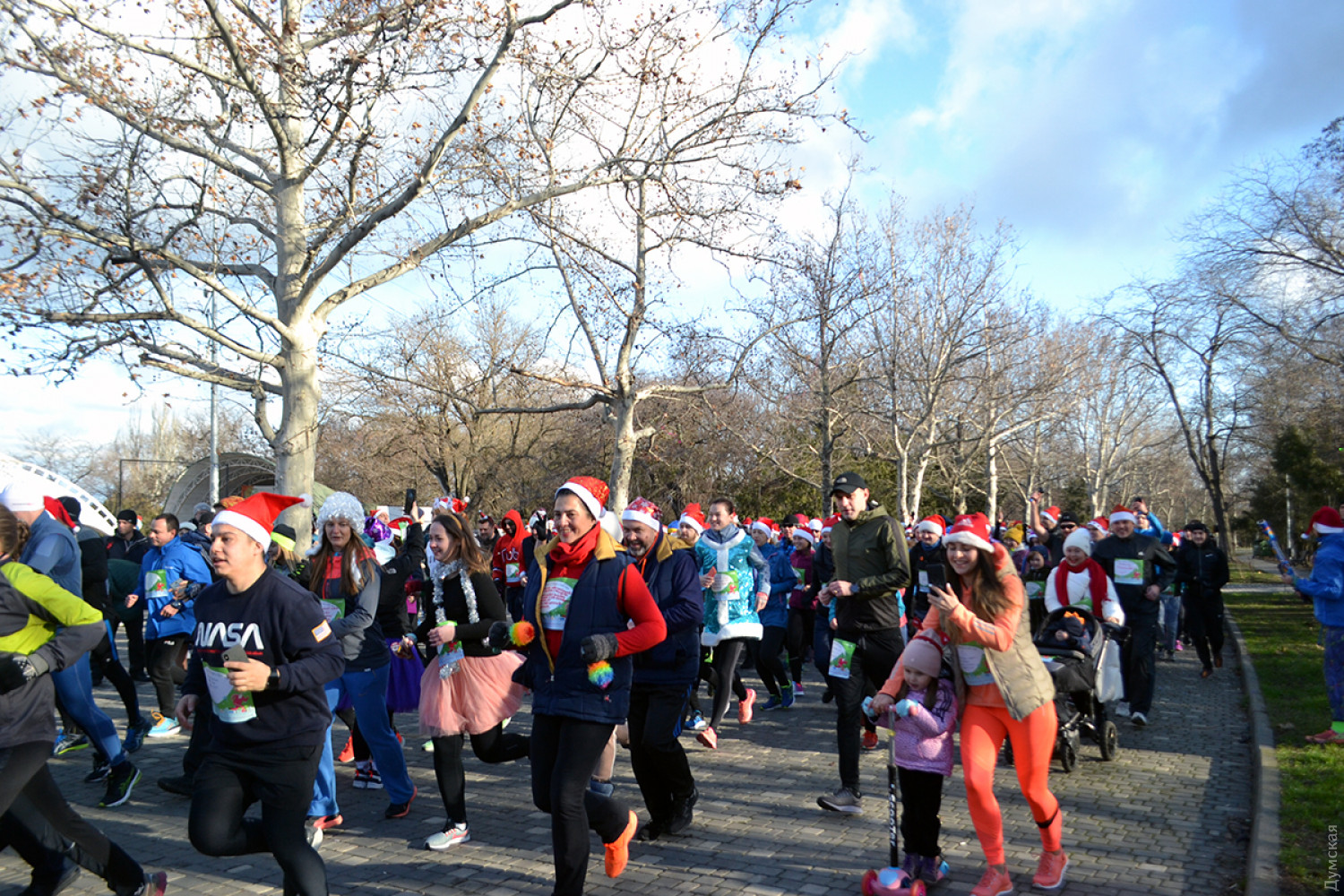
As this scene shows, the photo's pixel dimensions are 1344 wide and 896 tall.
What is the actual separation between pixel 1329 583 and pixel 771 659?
15.6 feet

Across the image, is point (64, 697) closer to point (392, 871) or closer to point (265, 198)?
point (392, 871)

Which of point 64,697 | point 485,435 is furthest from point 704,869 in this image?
point 485,435

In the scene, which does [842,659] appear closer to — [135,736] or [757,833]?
[757,833]

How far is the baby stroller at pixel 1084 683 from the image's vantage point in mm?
7023

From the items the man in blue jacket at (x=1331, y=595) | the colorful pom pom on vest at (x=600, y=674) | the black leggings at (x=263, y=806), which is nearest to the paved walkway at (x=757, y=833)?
the man in blue jacket at (x=1331, y=595)

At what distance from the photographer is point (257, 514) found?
422 centimetres

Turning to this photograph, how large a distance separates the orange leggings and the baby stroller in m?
2.41

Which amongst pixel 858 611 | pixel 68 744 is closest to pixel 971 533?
pixel 858 611

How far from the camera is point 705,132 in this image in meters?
13.5

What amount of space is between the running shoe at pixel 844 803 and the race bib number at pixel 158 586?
5941mm

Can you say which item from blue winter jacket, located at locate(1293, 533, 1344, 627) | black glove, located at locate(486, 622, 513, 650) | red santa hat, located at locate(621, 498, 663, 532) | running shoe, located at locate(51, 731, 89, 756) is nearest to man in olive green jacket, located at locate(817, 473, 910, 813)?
red santa hat, located at locate(621, 498, 663, 532)

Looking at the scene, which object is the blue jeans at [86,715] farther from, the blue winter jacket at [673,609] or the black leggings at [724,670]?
the black leggings at [724,670]

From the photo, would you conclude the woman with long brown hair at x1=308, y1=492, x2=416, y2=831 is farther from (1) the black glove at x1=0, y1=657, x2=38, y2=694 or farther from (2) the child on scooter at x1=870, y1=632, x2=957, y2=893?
(2) the child on scooter at x1=870, y1=632, x2=957, y2=893

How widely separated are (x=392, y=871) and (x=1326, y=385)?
91.6ft
